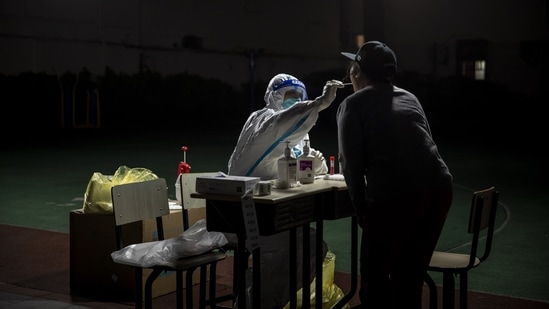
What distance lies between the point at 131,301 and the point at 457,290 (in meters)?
2.34

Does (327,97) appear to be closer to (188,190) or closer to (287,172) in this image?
(287,172)

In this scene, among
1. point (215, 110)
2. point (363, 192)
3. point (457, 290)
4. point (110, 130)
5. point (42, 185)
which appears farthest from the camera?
point (215, 110)

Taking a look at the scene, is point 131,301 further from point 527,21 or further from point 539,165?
point 527,21

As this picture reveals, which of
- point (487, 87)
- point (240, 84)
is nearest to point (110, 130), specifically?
point (240, 84)

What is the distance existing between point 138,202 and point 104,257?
97 cm

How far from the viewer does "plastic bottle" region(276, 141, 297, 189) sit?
4465 millimetres

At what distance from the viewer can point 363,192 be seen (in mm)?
3930

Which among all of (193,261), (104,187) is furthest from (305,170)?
(104,187)

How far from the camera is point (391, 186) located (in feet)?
12.7

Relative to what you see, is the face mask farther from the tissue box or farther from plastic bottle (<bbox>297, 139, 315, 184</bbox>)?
the tissue box

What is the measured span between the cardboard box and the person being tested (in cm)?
203

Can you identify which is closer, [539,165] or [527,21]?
[539,165]

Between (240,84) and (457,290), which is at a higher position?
(240,84)

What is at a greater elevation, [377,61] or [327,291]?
[377,61]
